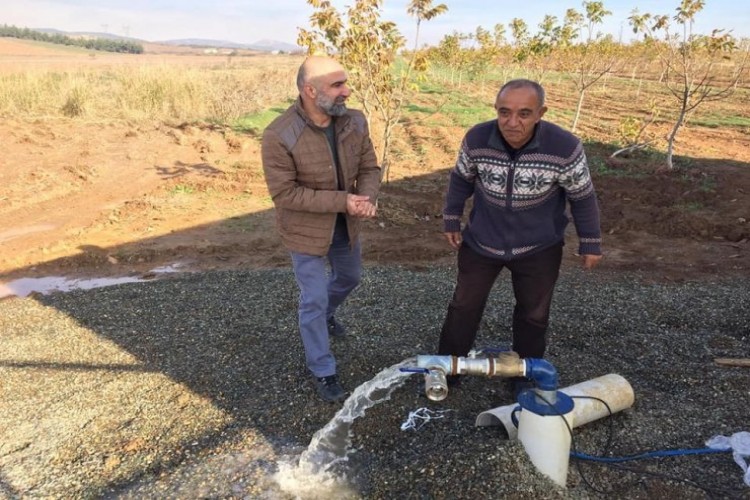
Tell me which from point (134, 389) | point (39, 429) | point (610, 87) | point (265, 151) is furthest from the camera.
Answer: point (610, 87)

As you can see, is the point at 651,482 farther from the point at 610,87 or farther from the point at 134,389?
the point at 610,87

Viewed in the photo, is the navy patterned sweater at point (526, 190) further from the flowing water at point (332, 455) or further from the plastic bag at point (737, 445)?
the plastic bag at point (737, 445)

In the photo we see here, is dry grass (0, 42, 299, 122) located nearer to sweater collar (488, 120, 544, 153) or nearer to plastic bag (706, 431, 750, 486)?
sweater collar (488, 120, 544, 153)

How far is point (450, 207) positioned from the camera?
2.99 metres

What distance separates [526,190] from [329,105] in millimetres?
1040

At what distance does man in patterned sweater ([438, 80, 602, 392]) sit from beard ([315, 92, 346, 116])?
25.5 inches

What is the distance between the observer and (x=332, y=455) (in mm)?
2664

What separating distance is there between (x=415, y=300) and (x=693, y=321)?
212cm

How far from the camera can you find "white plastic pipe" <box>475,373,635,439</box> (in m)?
2.60

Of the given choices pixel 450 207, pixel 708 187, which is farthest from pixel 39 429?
pixel 708 187

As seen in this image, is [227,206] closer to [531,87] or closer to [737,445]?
[531,87]

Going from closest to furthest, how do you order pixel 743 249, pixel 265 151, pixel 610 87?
1. pixel 265 151
2. pixel 743 249
3. pixel 610 87

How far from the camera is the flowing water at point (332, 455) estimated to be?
2.47 m

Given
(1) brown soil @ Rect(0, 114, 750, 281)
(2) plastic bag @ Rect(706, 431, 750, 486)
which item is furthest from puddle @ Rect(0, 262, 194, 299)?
(2) plastic bag @ Rect(706, 431, 750, 486)
